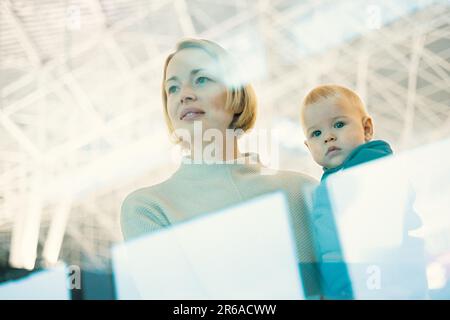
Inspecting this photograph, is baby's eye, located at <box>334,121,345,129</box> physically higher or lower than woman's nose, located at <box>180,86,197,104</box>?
lower

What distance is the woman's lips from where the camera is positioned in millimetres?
1601

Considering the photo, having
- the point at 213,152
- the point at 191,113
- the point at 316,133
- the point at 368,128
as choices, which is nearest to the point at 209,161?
the point at 213,152

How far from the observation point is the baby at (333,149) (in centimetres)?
154

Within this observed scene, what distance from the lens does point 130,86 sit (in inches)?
68.9

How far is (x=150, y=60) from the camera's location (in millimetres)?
1763

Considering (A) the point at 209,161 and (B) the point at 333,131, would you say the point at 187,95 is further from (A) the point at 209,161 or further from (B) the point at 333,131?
(B) the point at 333,131

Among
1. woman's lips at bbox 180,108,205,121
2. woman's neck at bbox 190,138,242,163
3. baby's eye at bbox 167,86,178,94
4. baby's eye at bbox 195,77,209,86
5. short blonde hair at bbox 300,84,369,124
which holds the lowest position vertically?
woman's neck at bbox 190,138,242,163

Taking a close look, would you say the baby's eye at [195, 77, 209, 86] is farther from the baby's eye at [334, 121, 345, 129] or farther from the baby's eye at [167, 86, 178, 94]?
the baby's eye at [334, 121, 345, 129]

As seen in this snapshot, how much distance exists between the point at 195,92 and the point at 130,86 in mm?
233

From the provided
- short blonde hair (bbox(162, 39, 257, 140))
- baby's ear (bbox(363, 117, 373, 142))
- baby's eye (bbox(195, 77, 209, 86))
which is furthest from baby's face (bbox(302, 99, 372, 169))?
baby's eye (bbox(195, 77, 209, 86))

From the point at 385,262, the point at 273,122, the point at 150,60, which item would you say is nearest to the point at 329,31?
the point at 273,122

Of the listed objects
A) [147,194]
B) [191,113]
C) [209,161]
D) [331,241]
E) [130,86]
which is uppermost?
[130,86]

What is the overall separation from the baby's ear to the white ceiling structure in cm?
2

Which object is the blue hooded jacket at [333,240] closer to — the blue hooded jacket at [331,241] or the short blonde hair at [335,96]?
the blue hooded jacket at [331,241]
